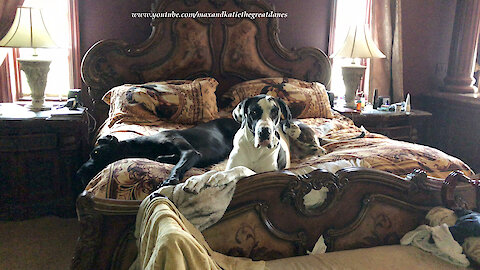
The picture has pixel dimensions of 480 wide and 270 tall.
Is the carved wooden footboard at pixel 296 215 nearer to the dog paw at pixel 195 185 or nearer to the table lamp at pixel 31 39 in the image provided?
the dog paw at pixel 195 185

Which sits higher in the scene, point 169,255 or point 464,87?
point 464,87

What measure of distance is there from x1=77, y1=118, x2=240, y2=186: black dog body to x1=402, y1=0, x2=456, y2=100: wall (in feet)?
8.39

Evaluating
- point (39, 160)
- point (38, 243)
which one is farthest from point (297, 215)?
point (39, 160)

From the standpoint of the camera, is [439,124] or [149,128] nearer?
[149,128]

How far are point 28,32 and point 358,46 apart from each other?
96.9 inches

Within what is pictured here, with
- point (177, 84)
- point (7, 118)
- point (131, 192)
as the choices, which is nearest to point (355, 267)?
point (131, 192)

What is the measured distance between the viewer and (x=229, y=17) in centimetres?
334

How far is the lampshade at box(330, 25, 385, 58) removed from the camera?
3342mm

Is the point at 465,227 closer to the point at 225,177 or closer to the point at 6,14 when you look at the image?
the point at 225,177

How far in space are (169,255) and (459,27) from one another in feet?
12.6

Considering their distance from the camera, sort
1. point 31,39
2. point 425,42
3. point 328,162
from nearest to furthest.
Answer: point 328,162 < point 31,39 < point 425,42

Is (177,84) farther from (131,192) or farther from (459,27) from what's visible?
(459,27)

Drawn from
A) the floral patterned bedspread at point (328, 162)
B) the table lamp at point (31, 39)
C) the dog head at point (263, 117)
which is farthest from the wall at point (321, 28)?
the dog head at point (263, 117)

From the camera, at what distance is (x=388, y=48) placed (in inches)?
148
